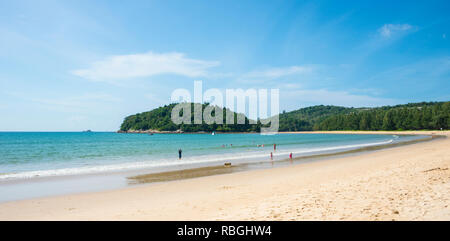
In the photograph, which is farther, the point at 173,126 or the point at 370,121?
the point at 173,126

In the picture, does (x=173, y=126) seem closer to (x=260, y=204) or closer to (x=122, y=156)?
(x=122, y=156)

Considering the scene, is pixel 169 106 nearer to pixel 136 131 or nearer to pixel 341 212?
pixel 136 131

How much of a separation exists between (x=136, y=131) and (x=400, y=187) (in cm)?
20417

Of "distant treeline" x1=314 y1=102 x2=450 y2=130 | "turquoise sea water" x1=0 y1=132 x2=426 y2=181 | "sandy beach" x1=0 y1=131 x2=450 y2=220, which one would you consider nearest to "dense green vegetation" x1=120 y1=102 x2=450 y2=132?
"distant treeline" x1=314 y1=102 x2=450 y2=130

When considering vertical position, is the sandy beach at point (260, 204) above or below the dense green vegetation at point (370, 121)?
below

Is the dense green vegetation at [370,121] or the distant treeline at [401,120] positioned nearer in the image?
the distant treeline at [401,120]

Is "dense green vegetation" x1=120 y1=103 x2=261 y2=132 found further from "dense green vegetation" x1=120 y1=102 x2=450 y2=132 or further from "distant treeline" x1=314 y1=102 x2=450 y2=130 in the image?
"distant treeline" x1=314 y1=102 x2=450 y2=130

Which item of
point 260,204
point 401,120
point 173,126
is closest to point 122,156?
point 260,204

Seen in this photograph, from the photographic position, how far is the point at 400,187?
29.1ft

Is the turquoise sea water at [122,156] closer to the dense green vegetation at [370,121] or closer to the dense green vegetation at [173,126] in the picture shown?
the dense green vegetation at [370,121]

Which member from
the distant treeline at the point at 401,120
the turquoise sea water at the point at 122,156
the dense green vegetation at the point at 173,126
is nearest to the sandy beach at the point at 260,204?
the turquoise sea water at the point at 122,156

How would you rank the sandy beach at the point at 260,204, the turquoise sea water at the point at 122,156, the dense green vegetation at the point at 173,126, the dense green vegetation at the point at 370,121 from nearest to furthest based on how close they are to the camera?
1. the sandy beach at the point at 260,204
2. the turquoise sea water at the point at 122,156
3. the dense green vegetation at the point at 370,121
4. the dense green vegetation at the point at 173,126

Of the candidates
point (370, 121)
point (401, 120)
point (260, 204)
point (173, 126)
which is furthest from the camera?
point (173, 126)
